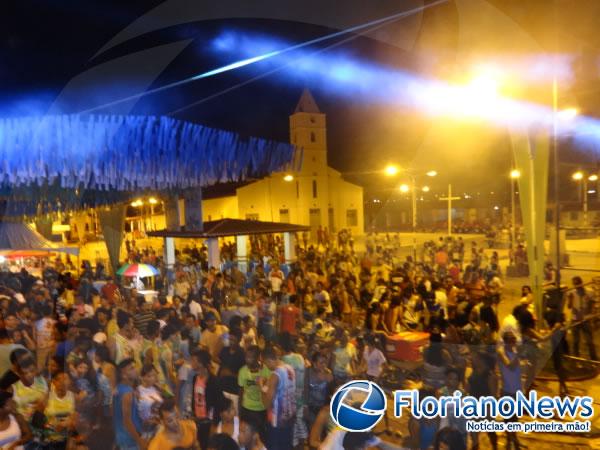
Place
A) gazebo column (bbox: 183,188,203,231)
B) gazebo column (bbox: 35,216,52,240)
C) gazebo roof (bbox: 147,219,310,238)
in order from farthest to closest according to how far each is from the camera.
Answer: gazebo column (bbox: 35,216,52,240) → gazebo column (bbox: 183,188,203,231) → gazebo roof (bbox: 147,219,310,238)

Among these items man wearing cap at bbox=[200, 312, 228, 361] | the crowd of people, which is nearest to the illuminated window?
the crowd of people

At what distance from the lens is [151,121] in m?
11.2

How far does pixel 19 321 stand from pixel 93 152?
4.87m

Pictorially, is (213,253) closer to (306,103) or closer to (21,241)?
(21,241)

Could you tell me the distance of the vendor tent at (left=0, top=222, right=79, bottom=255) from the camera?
48.1ft

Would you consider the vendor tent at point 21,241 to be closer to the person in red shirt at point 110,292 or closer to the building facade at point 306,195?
the person in red shirt at point 110,292

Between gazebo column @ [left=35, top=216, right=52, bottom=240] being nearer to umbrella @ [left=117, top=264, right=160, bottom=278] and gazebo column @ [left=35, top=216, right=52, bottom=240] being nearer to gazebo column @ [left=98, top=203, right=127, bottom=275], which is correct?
gazebo column @ [left=98, top=203, right=127, bottom=275]

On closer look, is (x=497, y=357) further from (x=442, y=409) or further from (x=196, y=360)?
(x=196, y=360)

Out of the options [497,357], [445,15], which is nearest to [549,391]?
[497,357]

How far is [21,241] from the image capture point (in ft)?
49.7

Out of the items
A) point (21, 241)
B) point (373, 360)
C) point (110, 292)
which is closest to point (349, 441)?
point (373, 360)

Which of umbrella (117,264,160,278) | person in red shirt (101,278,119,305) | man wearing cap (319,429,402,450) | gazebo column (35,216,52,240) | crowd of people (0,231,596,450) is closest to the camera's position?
man wearing cap (319,429,402,450)

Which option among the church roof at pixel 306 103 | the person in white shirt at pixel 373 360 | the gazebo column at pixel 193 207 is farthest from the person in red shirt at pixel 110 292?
the church roof at pixel 306 103

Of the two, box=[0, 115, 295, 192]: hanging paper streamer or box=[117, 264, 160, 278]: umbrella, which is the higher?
box=[0, 115, 295, 192]: hanging paper streamer
